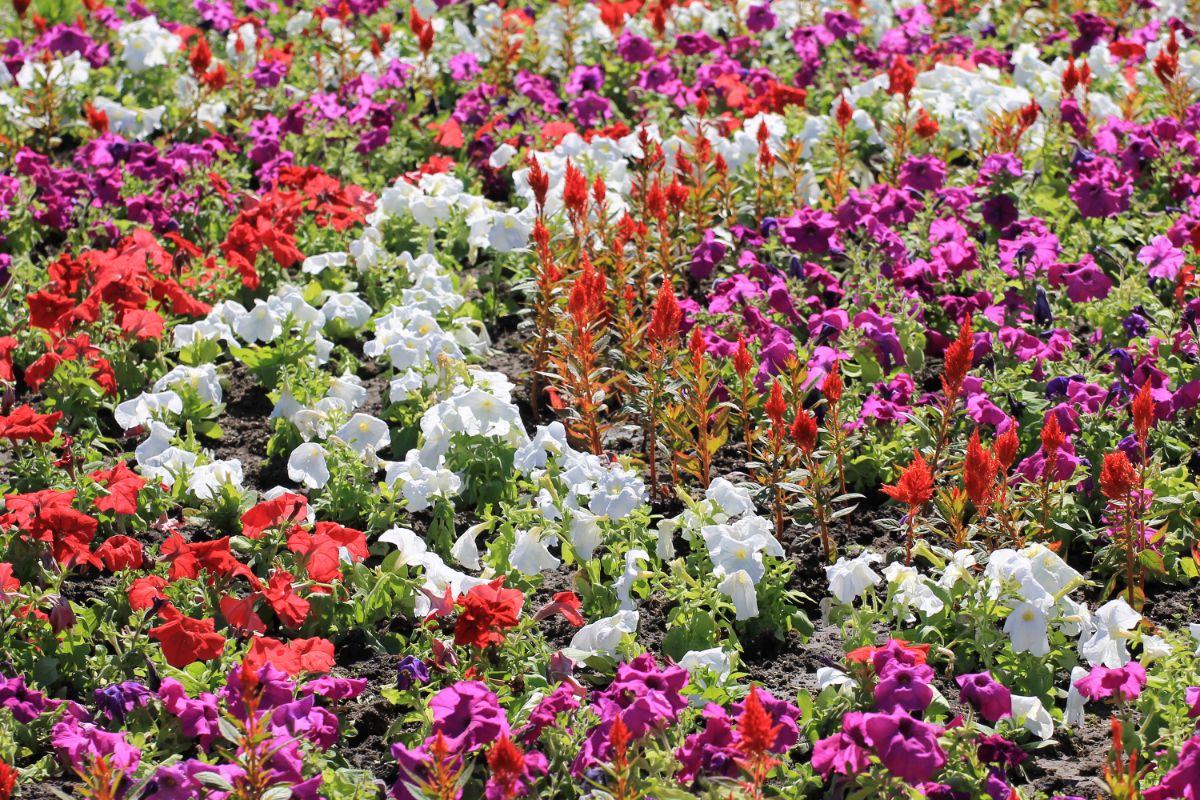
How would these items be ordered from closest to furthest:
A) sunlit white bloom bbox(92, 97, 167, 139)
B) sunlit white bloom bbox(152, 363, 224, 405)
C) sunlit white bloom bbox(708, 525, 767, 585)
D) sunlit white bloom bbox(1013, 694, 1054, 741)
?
1. sunlit white bloom bbox(1013, 694, 1054, 741)
2. sunlit white bloom bbox(708, 525, 767, 585)
3. sunlit white bloom bbox(152, 363, 224, 405)
4. sunlit white bloom bbox(92, 97, 167, 139)

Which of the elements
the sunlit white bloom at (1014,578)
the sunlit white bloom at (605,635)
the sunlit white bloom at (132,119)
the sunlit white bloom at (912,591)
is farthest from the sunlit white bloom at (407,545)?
the sunlit white bloom at (132,119)

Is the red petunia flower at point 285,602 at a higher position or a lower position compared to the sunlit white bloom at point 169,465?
higher

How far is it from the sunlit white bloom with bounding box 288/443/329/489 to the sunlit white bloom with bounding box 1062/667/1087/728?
81.8 inches

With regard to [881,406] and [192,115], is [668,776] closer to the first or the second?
[881,406]

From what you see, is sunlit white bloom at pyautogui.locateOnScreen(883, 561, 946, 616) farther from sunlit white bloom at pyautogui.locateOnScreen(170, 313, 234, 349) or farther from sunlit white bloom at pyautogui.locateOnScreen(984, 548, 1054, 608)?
sunlit white bloom at pyautogui.locateOnScreen(170, 313, 234, 349)

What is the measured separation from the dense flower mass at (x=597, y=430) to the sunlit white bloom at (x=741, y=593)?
0.5 inches

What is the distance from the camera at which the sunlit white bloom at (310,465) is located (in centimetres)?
409

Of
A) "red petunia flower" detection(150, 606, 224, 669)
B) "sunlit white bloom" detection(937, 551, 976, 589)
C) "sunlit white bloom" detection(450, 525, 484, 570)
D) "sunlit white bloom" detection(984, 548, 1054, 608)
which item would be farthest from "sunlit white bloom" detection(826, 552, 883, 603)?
"red petunia flower" detection(150, 606, 224, 669)

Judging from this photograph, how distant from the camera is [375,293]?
203 inches

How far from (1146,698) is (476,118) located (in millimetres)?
4047

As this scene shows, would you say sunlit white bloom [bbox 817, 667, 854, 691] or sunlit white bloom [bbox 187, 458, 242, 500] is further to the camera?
sunlit white bloom [bbox 187, 458, 242, 500]

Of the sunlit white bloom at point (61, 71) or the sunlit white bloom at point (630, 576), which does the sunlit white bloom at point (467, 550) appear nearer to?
the sunlit white bloom at point (630, 576)

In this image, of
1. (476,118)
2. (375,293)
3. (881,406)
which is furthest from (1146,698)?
(476,118)

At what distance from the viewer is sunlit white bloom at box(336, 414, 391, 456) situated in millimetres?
4293
